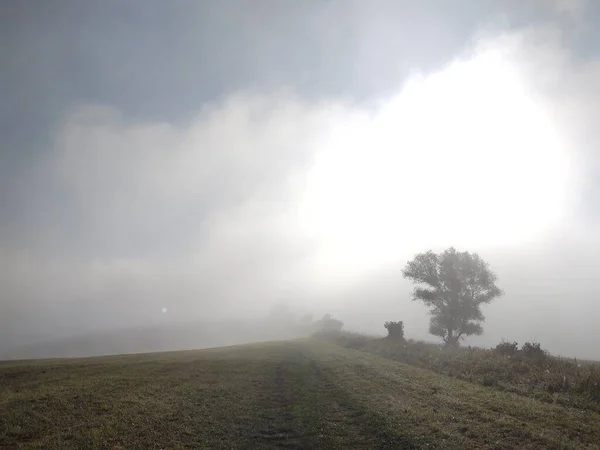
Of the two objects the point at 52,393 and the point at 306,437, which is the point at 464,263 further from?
the point at 52,393

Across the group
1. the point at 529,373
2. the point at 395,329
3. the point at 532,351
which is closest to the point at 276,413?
the point at 529,373

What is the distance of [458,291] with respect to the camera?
7219cm

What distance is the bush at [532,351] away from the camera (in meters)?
35.1

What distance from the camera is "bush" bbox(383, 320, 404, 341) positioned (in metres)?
64.6

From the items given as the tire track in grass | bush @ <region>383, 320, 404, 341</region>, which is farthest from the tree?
the tire track in grass

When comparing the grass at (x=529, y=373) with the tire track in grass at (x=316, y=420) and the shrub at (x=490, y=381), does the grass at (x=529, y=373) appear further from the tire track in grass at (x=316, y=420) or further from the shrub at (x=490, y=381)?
the tire track in grass at (x=316, y=420)

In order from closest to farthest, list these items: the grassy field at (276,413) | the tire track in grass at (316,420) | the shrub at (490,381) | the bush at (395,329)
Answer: the grassy field at (276,413), the tire track in grass at (316,420), the shrub at (490,381), the bush at (395,329)

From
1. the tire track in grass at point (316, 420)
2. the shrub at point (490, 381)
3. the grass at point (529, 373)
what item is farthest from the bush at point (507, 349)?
the tire track in grass at point (316, 420)

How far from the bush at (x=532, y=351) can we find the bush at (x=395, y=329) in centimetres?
2853

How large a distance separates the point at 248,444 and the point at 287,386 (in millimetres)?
13500

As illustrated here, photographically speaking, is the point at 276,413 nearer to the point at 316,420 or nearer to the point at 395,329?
the point at 316,420

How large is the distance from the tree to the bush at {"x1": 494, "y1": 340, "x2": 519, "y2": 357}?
32705 millimetres

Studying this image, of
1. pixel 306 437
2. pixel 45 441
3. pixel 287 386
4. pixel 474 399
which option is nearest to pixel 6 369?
pixel 45 441

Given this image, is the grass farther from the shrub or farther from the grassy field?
the grassy field
